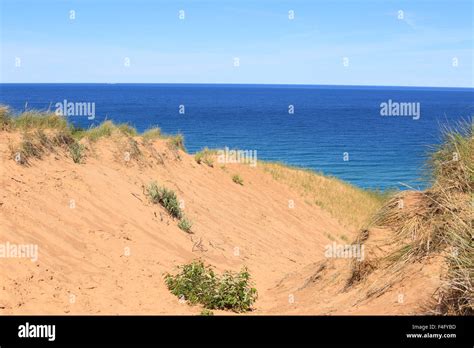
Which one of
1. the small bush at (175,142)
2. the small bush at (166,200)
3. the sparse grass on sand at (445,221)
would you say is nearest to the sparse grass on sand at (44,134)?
the small bush at (166,200)

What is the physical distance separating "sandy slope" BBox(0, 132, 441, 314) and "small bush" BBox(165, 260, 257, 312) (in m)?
0.25

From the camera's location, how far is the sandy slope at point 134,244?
358 inches

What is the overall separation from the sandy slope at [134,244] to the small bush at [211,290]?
0.25m

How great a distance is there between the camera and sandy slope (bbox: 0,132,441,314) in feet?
29.8

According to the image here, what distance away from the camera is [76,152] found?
16.1m

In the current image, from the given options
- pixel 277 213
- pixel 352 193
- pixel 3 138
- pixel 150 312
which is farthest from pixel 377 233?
pixel 352 193

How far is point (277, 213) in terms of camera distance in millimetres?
22219

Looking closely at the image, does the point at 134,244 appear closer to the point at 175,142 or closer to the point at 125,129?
the point at 125,129

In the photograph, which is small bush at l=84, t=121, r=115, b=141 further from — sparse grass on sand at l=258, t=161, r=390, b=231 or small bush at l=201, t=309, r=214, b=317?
small bush at l=201, t=309, r=214, b=317

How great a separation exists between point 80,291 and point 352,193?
67.6ft

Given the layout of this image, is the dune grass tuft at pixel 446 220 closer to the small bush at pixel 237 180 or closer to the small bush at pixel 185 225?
the small bush at pixel 185 225

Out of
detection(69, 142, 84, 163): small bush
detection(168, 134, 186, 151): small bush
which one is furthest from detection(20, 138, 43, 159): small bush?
detection(168, 134, 186, 151): small bush

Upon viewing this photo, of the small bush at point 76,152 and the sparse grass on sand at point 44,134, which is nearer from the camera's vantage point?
the sparse grass on sand at point 44,134

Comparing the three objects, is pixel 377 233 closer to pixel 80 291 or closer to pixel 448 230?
pixel 448 230
